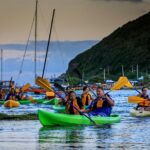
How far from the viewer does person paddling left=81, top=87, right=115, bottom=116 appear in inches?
1237

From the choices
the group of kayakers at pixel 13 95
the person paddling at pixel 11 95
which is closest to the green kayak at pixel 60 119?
the group of kayakers at pixel 13 95

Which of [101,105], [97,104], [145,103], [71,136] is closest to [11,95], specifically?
[145,103]

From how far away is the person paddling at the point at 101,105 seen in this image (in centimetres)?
3142

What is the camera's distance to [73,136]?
26141 millimetres

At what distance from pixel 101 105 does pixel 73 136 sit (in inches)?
221

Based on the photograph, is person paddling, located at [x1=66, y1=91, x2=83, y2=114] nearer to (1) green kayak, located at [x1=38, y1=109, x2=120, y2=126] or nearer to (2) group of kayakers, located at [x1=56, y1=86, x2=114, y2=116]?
(2) group of kayakers, located at [x1=56, y1=86, x2=114, y2=116]

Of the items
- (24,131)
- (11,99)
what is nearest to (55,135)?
(24,131)

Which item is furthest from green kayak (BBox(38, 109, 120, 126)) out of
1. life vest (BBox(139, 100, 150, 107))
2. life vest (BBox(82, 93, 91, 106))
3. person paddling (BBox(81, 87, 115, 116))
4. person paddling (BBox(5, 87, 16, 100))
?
person paddling (BBox(5, 87, 16, 100))

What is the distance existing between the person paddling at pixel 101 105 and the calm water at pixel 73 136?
2.64 ft

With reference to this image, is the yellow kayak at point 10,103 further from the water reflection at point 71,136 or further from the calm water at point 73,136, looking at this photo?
the water reflection at point 71,136

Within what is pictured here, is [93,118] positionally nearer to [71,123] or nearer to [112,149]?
[71,123]

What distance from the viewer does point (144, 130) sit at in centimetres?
2922

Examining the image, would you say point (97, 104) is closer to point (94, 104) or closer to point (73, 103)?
point (94, 104)

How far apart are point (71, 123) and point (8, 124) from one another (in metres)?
3.44
